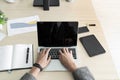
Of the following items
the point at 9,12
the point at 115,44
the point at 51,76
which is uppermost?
the point at 9,12

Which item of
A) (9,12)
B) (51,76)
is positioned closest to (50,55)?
(51,76)

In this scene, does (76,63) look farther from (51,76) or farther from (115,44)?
(115,44)

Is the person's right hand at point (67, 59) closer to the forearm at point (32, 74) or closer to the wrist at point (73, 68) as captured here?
the wrist at point (73, 68)

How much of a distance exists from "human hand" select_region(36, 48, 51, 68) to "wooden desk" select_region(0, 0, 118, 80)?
0.06m

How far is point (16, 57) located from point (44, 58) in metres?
0.20

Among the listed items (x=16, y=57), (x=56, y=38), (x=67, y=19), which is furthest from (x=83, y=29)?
(x=16, y=57)

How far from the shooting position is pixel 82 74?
4.19 ft

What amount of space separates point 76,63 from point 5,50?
50cm

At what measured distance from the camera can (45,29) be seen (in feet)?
4.49

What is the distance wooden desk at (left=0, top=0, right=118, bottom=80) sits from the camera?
1.31 metres

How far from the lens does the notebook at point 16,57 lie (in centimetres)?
134

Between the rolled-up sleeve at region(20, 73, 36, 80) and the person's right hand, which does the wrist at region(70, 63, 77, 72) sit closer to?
the person's right hand

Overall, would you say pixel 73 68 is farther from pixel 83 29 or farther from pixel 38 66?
pixel 83 29

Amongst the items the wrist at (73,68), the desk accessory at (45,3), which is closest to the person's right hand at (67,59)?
the wrist at (73,68)
